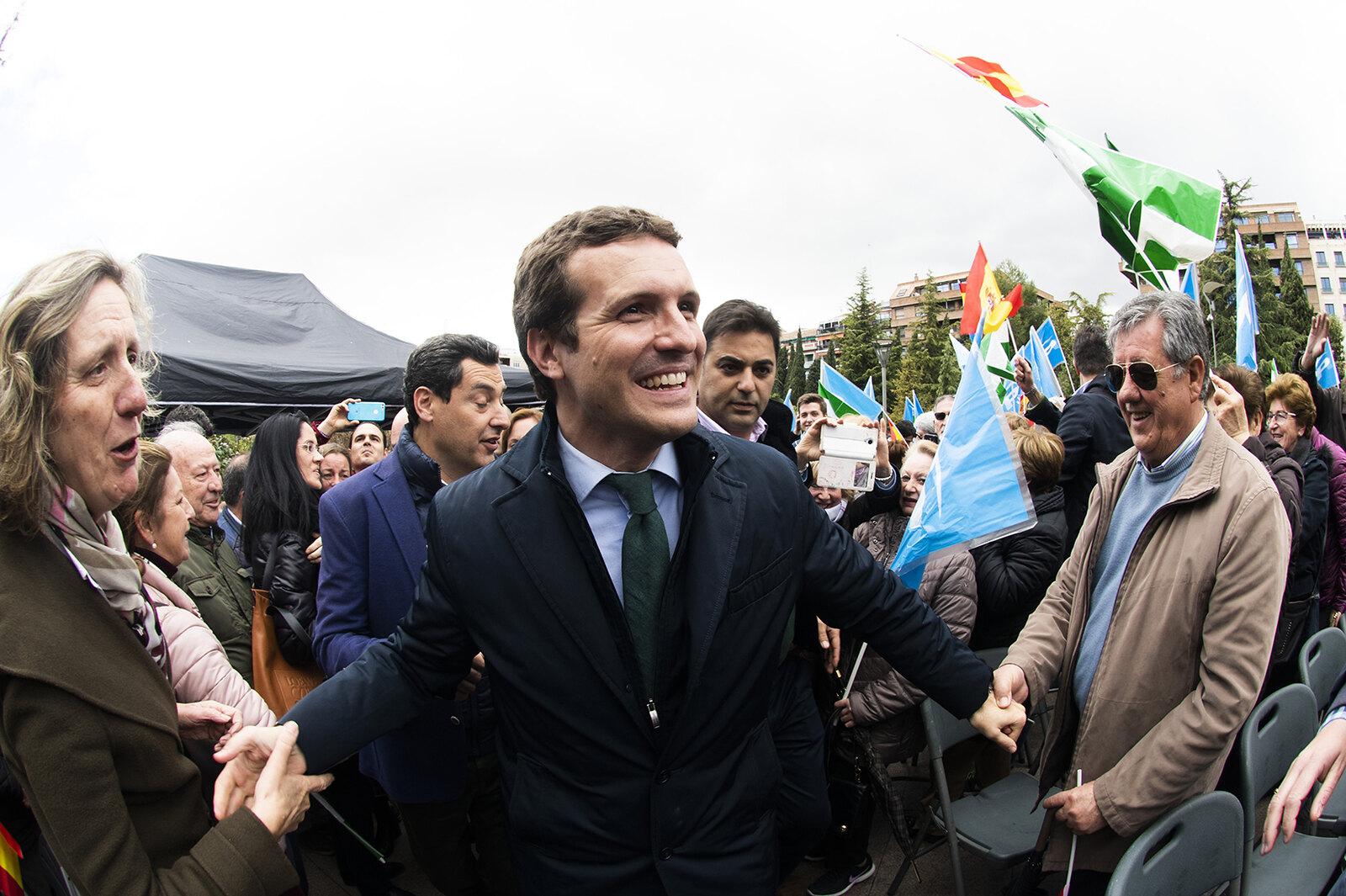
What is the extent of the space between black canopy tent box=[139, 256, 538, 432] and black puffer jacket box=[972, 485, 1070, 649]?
14.8 feet

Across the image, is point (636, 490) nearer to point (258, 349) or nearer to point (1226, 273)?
point (258, 349)

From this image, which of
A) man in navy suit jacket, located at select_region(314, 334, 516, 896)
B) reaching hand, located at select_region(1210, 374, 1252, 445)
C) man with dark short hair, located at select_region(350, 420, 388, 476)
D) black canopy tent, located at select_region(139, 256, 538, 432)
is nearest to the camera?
man in navy suit jacket, located at select_region(314, 334, 516, 896)

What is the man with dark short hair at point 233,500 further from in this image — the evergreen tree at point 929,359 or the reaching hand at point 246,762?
the evergreen tree at point 929,359

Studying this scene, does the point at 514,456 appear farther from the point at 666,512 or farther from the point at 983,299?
the point at 983,299

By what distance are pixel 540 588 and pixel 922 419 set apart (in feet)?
27.5

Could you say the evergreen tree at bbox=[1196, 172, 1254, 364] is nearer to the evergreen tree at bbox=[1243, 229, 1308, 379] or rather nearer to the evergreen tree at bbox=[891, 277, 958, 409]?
the evergreen tree at bbox=[1243, 229, 1308, 379]

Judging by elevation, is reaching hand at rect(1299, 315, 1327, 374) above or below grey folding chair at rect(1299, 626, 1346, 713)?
above

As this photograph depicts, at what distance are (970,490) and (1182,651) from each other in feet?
2.55

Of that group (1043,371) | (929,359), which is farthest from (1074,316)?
(1043,371)

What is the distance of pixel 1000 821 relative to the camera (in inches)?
122

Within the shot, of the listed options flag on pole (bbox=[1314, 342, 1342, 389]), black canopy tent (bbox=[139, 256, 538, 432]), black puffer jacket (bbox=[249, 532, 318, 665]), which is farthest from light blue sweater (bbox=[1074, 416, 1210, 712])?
flag on pole (bbox=[1314, 342, 1342, 389])

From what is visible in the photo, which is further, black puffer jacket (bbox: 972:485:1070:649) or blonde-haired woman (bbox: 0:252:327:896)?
black puffer jacket (bbox: 972:485:1070:649)

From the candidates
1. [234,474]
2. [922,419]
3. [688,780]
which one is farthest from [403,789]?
[922,419]

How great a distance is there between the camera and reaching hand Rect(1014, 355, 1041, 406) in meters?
6.49
